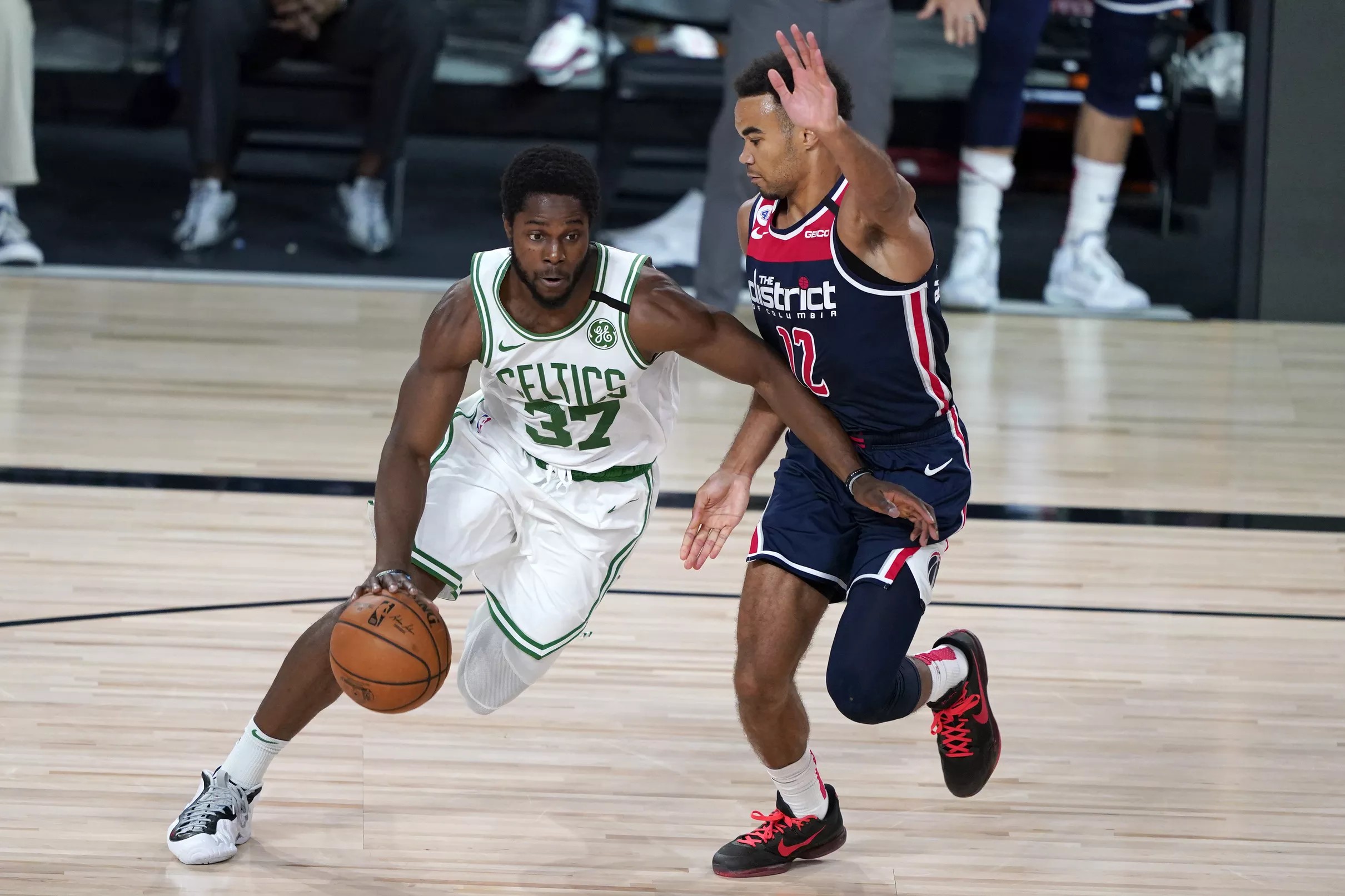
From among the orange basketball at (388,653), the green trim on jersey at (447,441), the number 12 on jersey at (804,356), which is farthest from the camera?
the green trim on jersey at (447,441)

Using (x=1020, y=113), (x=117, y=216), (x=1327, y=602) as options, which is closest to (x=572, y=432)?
(x=1327, y=602)

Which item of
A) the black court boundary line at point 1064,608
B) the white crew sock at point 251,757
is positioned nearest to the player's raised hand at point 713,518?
the white crew sock at point 251,757

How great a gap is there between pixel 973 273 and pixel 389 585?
578 cm

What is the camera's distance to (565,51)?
8.78 m

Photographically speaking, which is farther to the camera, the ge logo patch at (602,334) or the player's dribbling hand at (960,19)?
the player's dribbling hand at (960,19)

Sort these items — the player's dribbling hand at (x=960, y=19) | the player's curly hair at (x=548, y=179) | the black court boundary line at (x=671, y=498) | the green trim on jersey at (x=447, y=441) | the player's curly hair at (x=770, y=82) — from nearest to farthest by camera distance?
the player's curly hair at (x=548, y=179)
the player's curly hair at (x=770, y=82)
the green trim on jersey at (x=447, y=441)
the black court boundary line at (x=671, y=498)
the player's dribbling hand at (x=960, y=19)

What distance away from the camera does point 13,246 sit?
824 centimetres

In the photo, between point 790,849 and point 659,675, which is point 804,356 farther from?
point 659,675

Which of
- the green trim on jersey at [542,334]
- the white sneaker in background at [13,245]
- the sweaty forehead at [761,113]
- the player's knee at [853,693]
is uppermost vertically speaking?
the sweaty forehead at [761,113]

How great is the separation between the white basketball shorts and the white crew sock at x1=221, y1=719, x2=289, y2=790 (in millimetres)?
443

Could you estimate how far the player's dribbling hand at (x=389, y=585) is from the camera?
10.1 ft

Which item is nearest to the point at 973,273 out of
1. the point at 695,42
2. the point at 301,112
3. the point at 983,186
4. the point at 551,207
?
the point at 983,186

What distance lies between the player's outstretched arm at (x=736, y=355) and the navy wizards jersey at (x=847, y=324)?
0.06m

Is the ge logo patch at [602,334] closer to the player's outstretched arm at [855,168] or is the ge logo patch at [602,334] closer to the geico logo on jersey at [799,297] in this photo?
the geico logo on jersey at [799,297]
